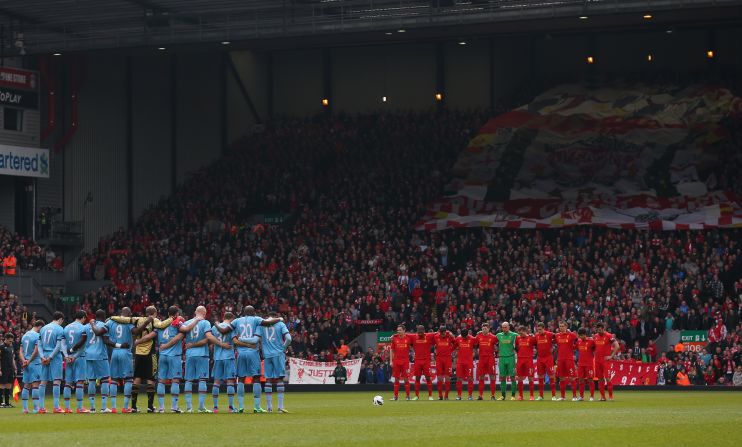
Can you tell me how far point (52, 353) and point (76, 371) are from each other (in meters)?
0.70

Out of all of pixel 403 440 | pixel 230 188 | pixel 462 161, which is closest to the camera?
pixel 403 440

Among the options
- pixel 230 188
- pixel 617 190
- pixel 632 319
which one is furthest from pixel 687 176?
pixel 230 188

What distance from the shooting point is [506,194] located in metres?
59.8

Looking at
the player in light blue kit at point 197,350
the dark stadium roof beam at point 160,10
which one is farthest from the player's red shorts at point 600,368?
the dark stadium roof beam at point 160,10

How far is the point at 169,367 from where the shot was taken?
93.4 feet

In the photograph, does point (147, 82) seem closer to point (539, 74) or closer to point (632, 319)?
point (539, 74)

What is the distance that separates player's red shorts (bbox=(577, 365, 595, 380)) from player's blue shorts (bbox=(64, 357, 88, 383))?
13.2 meters

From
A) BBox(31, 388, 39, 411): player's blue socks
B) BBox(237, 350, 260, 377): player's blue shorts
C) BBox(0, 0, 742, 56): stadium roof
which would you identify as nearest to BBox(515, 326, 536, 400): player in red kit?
BBox(237, 350, 260, 377): player's blue shorts

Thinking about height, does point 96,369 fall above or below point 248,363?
below

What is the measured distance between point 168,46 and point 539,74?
19.9 m

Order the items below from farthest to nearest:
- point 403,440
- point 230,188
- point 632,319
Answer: point 230,188 < point 632,319 < point 403,440

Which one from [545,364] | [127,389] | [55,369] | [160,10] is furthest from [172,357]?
[160,10]

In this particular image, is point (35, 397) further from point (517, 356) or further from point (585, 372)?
point (585, 372)

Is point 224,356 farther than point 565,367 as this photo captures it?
No
